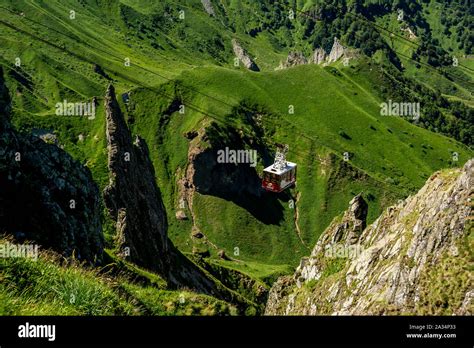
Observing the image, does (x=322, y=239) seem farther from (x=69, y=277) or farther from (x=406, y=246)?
Answer: (x=69, y=277)

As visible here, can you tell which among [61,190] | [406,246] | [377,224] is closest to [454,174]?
[406,246]

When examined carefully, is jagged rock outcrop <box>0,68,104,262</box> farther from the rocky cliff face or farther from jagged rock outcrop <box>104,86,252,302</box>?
the rocky cliff face

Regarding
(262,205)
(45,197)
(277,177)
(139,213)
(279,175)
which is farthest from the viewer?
(262,205)

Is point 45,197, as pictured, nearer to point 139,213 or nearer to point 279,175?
point 279,175

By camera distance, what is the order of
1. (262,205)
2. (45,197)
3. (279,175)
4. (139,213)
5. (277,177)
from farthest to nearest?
1. (262,205)
2. (139,213)
3. (277,177)
4. (279,175)
5. (45,197)

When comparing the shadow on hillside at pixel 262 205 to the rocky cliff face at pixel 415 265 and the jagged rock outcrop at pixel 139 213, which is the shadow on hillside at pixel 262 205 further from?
the rocky cliff face at pixel 415 265

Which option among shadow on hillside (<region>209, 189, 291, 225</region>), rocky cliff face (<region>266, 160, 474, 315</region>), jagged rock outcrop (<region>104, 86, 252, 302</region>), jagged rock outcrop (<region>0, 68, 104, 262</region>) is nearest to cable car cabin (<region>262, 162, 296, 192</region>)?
rocky cliff face (<region>266, 160, 474, 315</region>)

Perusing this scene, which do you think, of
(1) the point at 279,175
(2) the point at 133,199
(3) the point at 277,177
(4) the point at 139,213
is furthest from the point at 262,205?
(1) the point at 279,175
